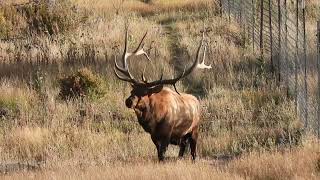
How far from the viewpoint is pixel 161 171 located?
7.98 meters

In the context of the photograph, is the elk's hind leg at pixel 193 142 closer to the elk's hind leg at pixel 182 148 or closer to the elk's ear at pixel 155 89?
the elk's hind leg at pixel 182 148

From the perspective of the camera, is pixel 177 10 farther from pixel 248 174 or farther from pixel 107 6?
pixel 248 174

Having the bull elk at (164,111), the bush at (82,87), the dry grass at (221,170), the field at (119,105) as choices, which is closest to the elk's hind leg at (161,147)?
the bull elk at (164,111)

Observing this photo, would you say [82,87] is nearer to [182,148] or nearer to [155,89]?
[182,148]

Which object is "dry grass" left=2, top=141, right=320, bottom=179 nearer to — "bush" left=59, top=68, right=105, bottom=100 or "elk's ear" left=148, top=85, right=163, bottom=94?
"elk's ear" left=148, top=85, right=163, bottom=94

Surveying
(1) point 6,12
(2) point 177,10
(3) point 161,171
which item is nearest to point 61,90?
(3) point 161,171

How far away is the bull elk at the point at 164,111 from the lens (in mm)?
9102

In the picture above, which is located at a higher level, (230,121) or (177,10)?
(177,10)

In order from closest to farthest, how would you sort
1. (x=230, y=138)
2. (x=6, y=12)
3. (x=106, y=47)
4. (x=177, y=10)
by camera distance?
1. (x=230, y=138)
2. (x=106, y=47)
3. (x=6, y=12)
4. (x=177, y=10)

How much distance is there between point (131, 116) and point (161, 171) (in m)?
4.77

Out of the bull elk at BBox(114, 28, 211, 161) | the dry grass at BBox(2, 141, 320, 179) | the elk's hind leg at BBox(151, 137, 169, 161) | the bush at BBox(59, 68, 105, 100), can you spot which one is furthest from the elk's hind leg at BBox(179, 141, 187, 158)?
the bush at BBox(59, 68, 105, 100)

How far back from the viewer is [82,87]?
13.8 meters

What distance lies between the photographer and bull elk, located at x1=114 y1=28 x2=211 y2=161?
9.10 metres

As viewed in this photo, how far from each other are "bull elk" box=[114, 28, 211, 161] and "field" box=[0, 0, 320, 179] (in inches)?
10.5
